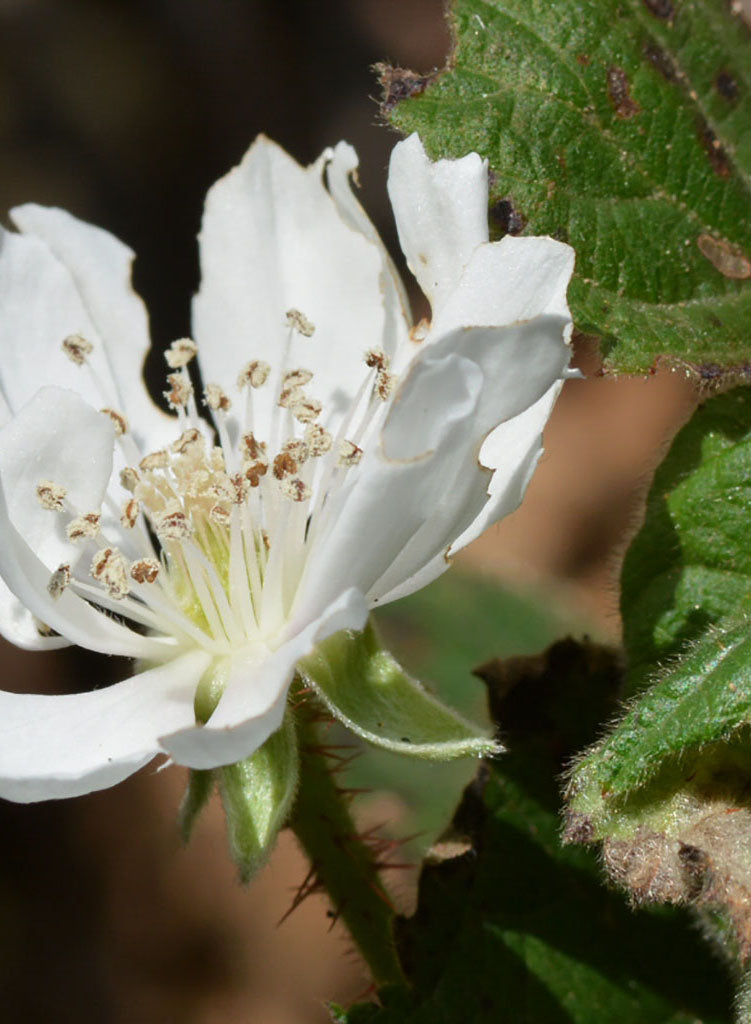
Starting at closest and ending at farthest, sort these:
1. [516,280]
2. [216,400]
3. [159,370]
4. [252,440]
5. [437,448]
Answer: [437,448] < [516,280] < [252,440] < [216,400] < [159,370]

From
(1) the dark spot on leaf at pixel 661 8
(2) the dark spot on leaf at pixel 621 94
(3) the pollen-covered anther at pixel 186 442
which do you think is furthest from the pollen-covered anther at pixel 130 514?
(1) the dark spot on leaf at pixel 661 8

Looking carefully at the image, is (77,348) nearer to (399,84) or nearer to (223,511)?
(223,511)

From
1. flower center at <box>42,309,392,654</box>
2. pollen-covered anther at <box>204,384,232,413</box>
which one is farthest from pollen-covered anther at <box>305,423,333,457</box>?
pollen-covered anther at <box>204,384,232,413</box>

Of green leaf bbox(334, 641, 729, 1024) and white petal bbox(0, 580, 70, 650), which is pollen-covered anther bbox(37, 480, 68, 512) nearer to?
white petal bbox(0, 580, 70, 650)

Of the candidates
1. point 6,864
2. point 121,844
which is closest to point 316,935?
point 121,844

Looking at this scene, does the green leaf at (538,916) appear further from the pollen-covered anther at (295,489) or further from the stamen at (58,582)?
the stamen at (58,582)

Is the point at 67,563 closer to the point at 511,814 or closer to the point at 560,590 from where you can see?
the point at 511,814

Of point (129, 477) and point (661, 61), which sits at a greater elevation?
point (661, 61)

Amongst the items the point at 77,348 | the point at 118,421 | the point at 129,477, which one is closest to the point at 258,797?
the point at 129,477
